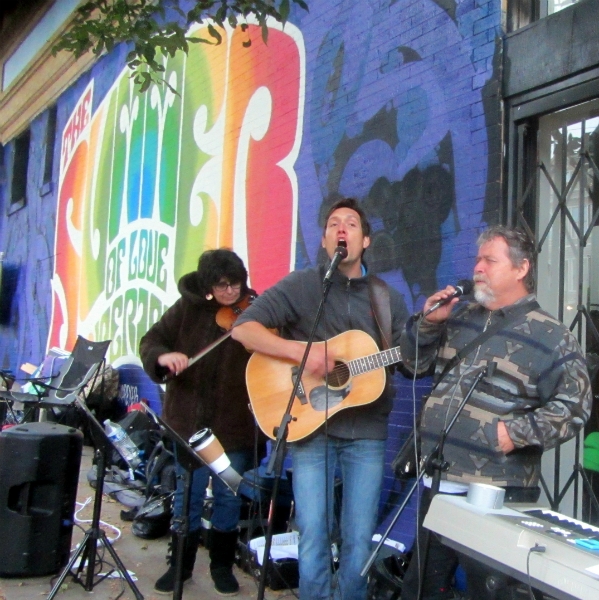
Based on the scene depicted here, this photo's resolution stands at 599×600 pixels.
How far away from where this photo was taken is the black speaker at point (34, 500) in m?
4.23

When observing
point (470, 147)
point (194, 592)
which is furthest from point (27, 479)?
point (470, 147)

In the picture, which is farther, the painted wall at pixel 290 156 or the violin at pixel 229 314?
the painted wall at pixel 290 156

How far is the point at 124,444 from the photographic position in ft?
21.9

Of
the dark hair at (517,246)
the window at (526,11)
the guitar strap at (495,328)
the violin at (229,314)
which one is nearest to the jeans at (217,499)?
the violin at (229,314)

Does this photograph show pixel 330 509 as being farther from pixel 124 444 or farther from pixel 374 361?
pixel 124 444

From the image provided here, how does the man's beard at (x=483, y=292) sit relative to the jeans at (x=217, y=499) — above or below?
above

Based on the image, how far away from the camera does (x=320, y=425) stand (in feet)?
10.7

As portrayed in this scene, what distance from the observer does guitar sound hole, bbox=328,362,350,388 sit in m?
3.37

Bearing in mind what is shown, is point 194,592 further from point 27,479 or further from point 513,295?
point 513,295

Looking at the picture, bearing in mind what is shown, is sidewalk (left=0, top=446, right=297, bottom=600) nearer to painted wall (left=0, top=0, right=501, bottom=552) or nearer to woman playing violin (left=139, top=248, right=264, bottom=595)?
woman playing violin (left=139, top=248, right=264, bottom=595)

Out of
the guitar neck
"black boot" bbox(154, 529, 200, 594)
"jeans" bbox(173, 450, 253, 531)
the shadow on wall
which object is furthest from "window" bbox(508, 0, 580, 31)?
the shadow on wall

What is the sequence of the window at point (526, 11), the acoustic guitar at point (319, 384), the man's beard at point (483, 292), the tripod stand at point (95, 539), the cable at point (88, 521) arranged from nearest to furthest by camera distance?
the man's beard at point (483, 292) → the acoustic guitar at point (319, 384) → the tripod stand at point (95, 539) → the window at point (526, 11) → the cable at point (88, 521)

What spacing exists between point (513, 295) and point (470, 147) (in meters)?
1.66

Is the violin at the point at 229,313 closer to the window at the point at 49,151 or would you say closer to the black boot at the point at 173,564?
the black boot at the point at 173,564
